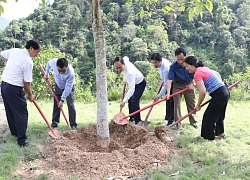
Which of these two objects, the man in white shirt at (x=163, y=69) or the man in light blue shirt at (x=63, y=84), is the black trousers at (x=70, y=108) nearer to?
the man in light blue shirt at (x=63, y=84)

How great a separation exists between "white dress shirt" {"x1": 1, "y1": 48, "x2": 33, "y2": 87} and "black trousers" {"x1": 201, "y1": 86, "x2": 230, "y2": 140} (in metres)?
3.05

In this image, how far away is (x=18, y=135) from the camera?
15.4ft

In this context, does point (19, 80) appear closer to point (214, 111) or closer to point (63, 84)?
point (63, 84)

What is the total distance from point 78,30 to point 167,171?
113ft

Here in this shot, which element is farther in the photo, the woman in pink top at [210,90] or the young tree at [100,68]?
the woman in pink top at [210,90]

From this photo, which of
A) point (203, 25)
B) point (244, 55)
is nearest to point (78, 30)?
point (203, 25)

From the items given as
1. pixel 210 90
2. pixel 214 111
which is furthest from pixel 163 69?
pixel 214 111

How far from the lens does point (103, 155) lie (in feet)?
13.5

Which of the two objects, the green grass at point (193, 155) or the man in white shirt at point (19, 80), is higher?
the man in white shirt at point (19, 80)

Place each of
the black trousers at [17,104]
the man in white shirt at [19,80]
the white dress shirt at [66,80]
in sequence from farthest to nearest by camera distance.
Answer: the white dress shirt at [66,80] → the black trousers at [17,104] → the man in white shirt at [19,80]

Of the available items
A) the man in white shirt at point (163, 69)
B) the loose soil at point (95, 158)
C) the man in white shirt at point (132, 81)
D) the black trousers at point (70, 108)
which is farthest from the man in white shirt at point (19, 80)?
the man in white shirt at point (163, 69)

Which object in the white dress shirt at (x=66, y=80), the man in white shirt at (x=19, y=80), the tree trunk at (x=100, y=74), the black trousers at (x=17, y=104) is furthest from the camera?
the white dress shirt at (x=66, y=80)

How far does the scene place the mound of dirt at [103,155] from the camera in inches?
150

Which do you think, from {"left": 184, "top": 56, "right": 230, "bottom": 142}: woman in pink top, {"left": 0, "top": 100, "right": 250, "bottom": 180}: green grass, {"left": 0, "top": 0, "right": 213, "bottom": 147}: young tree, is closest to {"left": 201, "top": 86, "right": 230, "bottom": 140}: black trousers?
{"left": 184, "top": 56, "right": 230, "bottom": 142}: woman in pink top
